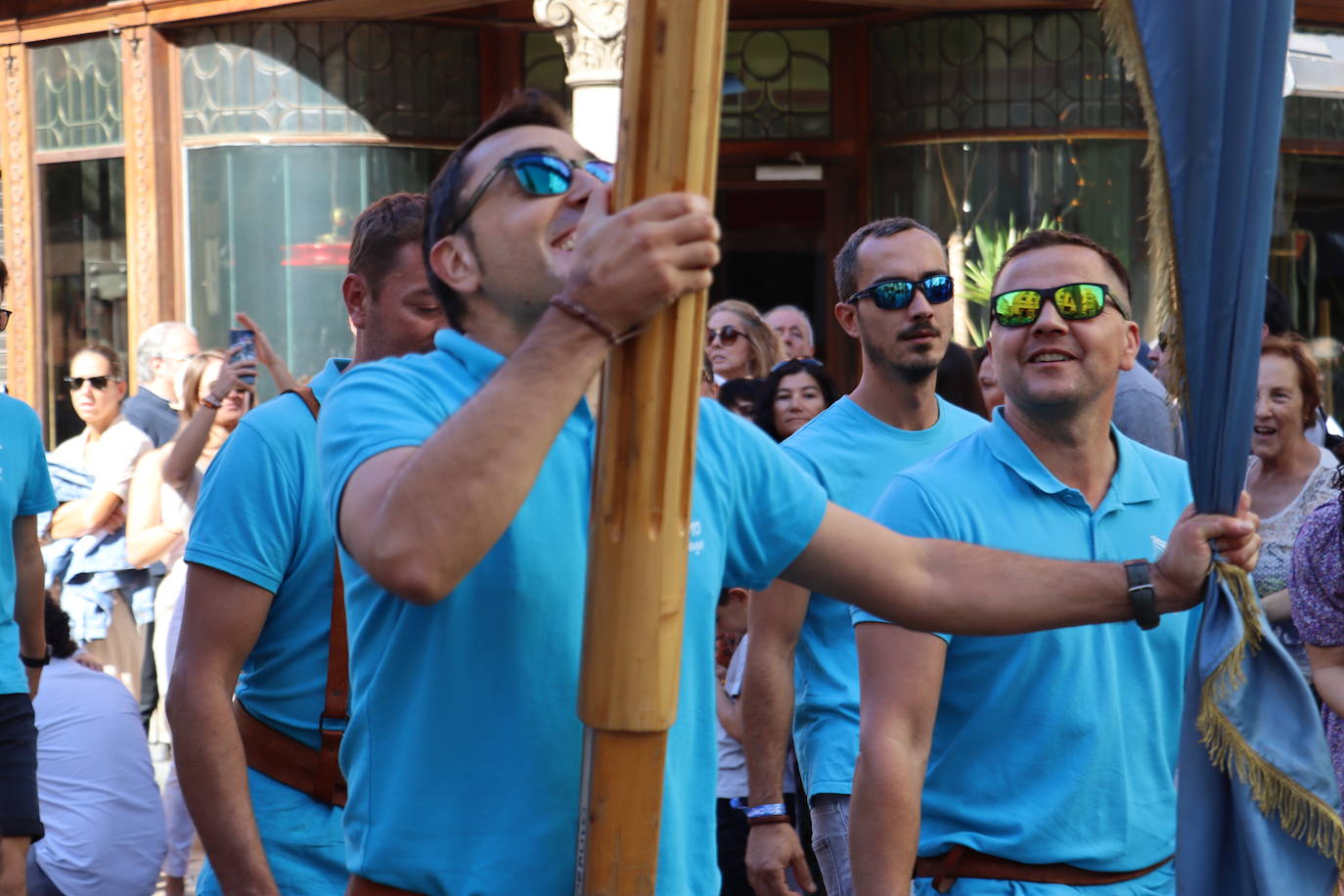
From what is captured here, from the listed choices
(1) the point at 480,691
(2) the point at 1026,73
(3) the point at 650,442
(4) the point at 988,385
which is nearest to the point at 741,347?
(4) the point at 988,385

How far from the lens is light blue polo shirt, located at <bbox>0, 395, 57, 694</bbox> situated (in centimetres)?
512

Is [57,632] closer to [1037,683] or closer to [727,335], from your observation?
Result: [727,335]

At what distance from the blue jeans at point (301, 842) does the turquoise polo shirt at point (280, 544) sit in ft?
0.40

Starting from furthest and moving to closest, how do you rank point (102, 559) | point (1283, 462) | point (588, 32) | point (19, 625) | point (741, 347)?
point (588, 32) → point (102, 559) → point (741, 347) → point (1283, 462) → point (19, 625)

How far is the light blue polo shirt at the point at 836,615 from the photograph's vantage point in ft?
14.5

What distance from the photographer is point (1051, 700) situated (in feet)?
10.9

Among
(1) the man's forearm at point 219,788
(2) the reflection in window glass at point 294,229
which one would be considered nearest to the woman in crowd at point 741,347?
(2) the reflection in window glass at point 294,229

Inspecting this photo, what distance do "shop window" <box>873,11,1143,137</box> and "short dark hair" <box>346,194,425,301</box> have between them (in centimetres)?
830

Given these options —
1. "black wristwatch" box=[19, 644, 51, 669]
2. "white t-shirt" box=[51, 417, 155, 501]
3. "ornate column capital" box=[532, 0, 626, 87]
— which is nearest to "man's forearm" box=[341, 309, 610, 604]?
"black wristwatch" box=[19, 644, 51, 669]

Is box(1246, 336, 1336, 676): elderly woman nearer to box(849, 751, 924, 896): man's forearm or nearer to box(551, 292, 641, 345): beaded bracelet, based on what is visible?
box(849, 751, 924, 896): man's forearm

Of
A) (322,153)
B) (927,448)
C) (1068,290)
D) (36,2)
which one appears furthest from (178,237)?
(1068,290)

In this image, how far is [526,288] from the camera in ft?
7.64

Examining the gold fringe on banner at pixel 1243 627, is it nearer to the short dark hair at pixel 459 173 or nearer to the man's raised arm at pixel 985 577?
the man's raised arm at pixel 985 577

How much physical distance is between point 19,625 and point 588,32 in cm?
581
